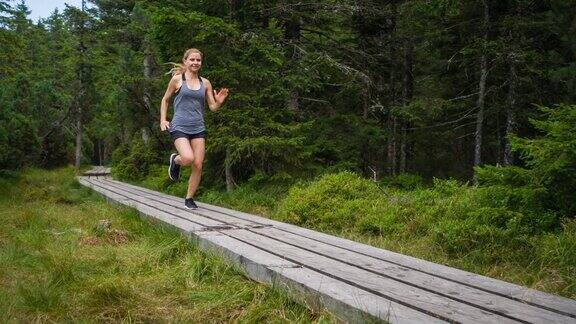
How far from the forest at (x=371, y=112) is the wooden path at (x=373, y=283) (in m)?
0.93

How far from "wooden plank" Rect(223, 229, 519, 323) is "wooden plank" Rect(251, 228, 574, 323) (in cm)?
8

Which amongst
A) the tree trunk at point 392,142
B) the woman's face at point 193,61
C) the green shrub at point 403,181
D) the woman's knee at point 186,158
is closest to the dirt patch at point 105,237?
the woman's knee at point 186,158

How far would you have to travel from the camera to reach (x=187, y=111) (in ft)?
21.1

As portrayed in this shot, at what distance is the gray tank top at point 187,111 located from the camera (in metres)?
6.41

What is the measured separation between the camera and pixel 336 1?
490 inches

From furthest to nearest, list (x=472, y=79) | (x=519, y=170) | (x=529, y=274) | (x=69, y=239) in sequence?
1. (x=472, y=79)
2. (x=69, y=239)
3. (x=519, y=170)
4. (x=529, y=274)

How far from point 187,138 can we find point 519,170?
161 inches

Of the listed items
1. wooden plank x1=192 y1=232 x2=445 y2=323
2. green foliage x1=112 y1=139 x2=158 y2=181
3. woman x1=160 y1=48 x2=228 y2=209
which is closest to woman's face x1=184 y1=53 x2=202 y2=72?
woman x1=160 y1=48 x2=228 y2=209

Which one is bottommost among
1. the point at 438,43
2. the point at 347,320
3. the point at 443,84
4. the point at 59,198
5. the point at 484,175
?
the point at 59,198

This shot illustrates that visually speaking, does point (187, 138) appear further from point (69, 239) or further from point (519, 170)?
point (519, 170)

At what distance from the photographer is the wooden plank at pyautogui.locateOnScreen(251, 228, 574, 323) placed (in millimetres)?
2373

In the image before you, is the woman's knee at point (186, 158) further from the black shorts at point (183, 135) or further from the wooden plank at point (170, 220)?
the wooden plank at point (170, 220)

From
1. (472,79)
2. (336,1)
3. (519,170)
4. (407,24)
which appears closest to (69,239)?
(519,170)

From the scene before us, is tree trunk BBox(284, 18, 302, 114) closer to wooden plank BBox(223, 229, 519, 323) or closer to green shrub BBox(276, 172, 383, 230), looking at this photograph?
green shrub BBox(276, 172, 383, 230)
